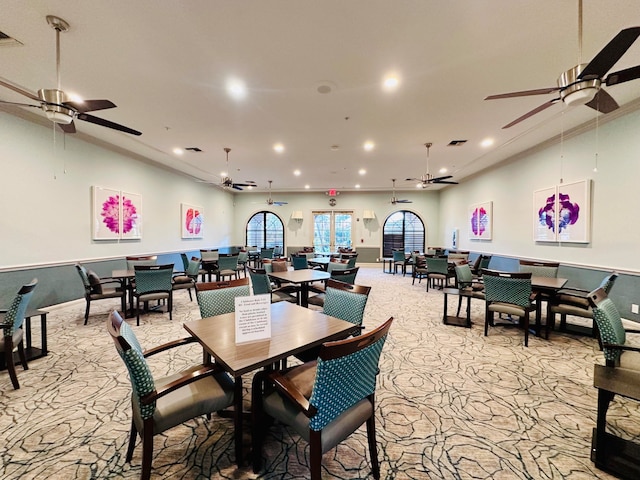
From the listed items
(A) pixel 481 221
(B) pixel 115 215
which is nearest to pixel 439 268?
(A) pixel 481 221

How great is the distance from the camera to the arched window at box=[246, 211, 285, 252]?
12.5 meters

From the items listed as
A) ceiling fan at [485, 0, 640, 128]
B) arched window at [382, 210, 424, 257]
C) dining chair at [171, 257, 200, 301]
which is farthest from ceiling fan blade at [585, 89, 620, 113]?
arched window at [382, 210, 424, 257]

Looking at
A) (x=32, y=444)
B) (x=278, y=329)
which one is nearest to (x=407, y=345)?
(x=278, y=329)

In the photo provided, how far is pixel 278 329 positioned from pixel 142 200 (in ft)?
22.3

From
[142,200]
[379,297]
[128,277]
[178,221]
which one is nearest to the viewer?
[128,277]

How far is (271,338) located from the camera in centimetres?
180

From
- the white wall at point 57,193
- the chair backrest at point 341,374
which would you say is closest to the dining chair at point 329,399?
the chair backrest at point 341,374

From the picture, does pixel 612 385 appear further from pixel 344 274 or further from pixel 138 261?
pixel 138 261

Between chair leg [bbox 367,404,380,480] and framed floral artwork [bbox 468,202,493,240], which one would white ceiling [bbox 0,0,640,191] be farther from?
chair leg [bbox 367,404,380,480]

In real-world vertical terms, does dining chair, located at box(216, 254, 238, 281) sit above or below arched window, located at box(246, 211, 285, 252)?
below

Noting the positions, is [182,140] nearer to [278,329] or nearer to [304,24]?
[304,24]

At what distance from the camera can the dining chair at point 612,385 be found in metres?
1.62

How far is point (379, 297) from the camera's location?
20.4ft

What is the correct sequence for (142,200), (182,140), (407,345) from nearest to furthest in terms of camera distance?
1. (407,345)
2. (182,140)
3. (142,200)
